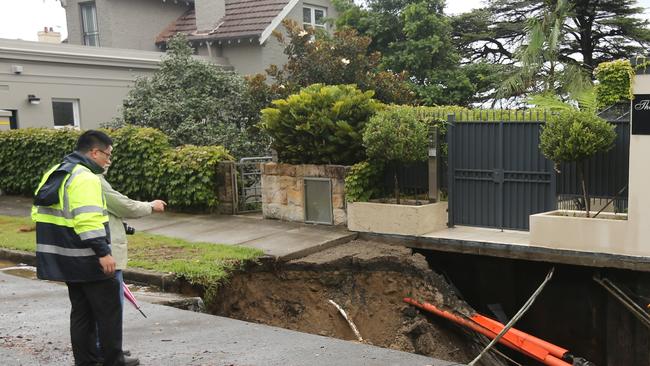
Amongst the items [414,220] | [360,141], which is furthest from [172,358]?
[360,141]

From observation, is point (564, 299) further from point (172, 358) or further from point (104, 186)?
point (104, 186)

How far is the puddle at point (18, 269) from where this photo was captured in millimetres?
8686

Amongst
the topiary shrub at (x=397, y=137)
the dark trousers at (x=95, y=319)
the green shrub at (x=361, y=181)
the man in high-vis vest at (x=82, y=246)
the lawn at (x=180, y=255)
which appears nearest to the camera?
the man in high-vis vest at (x=82, y=246)

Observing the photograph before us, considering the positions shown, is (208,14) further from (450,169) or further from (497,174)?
(497,174)

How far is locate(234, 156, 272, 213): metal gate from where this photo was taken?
12.5 m

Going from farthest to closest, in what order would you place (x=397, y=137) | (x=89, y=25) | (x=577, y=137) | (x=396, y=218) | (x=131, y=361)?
(x=89, y=25) < (x=396, y=218) < (x=397, y=137) < (x=577, y=137) < (x=131, y=361)

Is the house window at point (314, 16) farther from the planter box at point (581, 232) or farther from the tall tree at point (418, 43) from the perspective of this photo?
the planter box at point (581, 232)

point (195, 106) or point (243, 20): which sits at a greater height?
point (243, 20)

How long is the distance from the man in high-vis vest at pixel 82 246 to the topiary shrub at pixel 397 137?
556 centimetres

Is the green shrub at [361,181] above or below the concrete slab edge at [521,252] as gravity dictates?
above

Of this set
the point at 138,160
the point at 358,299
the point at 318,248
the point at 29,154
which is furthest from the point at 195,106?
the point at 358,299

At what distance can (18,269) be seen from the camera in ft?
29.6

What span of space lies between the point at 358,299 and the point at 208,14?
48.1 ft

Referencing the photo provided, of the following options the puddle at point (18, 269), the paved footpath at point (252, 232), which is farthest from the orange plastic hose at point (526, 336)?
the puddle at point (18, 269)
